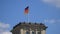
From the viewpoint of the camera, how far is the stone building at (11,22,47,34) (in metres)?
66.8

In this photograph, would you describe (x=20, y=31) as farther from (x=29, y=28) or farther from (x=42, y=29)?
(x=42, y=29)

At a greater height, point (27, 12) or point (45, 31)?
point (27, 12)

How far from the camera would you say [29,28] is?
222 ft

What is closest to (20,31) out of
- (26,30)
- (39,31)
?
(26,30)

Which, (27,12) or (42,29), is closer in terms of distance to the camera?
(27,12)

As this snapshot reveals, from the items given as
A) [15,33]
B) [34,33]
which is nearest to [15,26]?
[15,33]

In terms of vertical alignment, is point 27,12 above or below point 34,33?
above

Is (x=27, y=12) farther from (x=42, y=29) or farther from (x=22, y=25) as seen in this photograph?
(x=42, y=29)

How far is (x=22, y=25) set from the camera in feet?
218

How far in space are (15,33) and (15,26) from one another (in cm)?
274

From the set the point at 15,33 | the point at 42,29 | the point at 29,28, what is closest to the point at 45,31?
the point at 42,29

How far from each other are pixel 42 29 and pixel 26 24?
268 inches

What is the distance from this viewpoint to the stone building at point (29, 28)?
219 feet

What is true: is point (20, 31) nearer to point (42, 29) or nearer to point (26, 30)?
point (26, 30)
